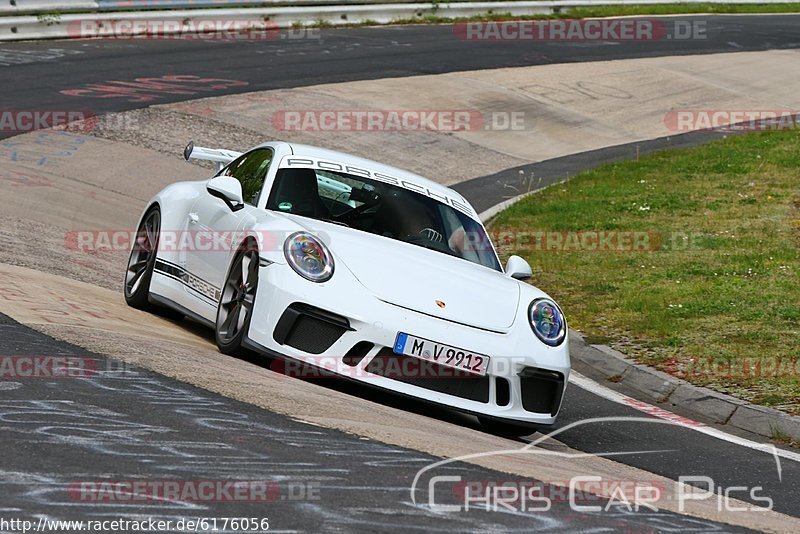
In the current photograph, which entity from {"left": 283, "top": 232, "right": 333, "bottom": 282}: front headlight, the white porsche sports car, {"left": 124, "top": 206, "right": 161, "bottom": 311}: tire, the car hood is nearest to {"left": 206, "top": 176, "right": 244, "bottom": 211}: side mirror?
the white porsche sports car

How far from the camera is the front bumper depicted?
273 inches

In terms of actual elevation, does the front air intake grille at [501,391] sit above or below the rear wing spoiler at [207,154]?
below

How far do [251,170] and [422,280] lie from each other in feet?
6.94

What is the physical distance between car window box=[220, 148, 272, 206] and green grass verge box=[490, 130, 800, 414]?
117 inches

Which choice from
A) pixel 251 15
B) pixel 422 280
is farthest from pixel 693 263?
pixel 251 15

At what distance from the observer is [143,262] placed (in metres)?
9.48

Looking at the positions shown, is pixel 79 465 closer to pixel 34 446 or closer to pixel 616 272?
pixel 34 446

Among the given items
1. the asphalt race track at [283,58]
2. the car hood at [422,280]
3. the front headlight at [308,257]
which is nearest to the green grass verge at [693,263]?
the car hood at [422,280]

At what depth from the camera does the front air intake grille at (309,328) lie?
6.99m

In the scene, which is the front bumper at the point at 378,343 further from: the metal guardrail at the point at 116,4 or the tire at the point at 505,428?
the metal guardrail at the point at 116,4

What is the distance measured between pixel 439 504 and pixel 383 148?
14.6 m

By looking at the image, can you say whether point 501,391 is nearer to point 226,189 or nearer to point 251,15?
point 226,189

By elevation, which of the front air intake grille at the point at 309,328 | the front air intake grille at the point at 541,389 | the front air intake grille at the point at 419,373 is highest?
the front air intake grille at the point at 309,328

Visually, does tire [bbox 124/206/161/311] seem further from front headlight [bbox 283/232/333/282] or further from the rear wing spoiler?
front headlight [bbox 283/232/333/282]
